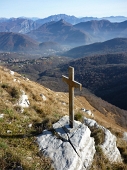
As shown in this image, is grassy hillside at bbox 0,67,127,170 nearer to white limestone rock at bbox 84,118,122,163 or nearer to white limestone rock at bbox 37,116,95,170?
white limestone rock at bbox 37,116,95,170

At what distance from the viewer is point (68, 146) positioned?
10461mm

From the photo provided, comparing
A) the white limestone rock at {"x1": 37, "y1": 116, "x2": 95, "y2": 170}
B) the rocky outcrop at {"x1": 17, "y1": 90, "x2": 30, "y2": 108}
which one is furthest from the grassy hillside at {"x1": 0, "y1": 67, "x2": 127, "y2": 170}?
the white limestone rock at {"x1": 37, "y1": 116, "x2": 95, "y2": 170}

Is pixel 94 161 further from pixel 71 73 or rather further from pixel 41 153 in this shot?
pixel 71 73

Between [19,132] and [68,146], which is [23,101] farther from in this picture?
[68,146]

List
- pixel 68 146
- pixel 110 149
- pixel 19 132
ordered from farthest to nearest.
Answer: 1. pixel 110 149
2. pixel 19 132
3. pixel 68 146

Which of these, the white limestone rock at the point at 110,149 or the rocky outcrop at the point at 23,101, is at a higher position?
the rocky outcrop at the point at 23,101

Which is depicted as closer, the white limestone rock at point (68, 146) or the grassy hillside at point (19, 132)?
the grassy hillside at point (19, 132)

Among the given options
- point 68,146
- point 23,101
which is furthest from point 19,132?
point 23,101

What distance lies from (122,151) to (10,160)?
297 inches

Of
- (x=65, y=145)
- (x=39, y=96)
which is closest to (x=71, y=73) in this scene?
(x=65, y=145)

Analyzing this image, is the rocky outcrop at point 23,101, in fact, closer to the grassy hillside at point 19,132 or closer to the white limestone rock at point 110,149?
the grassy hillside at point 19,132

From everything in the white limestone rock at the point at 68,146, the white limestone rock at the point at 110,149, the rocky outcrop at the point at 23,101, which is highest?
the rocky outcrop at the point at 23,101

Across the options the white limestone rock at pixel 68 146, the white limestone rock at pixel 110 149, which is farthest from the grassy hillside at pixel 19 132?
the white limestone rock at pixel 110 149

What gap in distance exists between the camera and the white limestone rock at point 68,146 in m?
9.63
